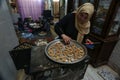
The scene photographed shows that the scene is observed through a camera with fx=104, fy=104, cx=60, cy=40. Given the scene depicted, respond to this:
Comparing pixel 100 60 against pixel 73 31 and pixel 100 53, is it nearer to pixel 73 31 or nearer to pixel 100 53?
pixel 100 53

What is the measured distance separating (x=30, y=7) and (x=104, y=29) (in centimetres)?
314

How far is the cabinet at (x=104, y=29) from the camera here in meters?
1.68

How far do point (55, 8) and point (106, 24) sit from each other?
4294 millimetres

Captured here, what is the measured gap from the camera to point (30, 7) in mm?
4047

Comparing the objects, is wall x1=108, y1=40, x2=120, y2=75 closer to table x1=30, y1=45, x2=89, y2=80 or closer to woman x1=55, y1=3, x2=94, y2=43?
woman x1=55, y1=3, x2=94, y2=43

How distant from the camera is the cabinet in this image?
1676mm

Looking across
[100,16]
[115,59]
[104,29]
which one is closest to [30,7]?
[100,16]

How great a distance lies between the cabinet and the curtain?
2.66m

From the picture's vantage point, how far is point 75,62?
946mm

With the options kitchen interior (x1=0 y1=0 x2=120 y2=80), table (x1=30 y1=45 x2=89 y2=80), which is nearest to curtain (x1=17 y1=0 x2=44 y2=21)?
kitchen interior (x1=0 y1=0 x2=120 y2=80)

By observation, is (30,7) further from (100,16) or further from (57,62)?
(57,62)

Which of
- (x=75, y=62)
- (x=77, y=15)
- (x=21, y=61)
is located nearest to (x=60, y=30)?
(x=77, y=15)

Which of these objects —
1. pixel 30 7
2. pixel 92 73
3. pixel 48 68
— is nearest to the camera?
pixel 48 68

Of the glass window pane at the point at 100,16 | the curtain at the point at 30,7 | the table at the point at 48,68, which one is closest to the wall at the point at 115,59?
the glass window pane at the point at 100,16
